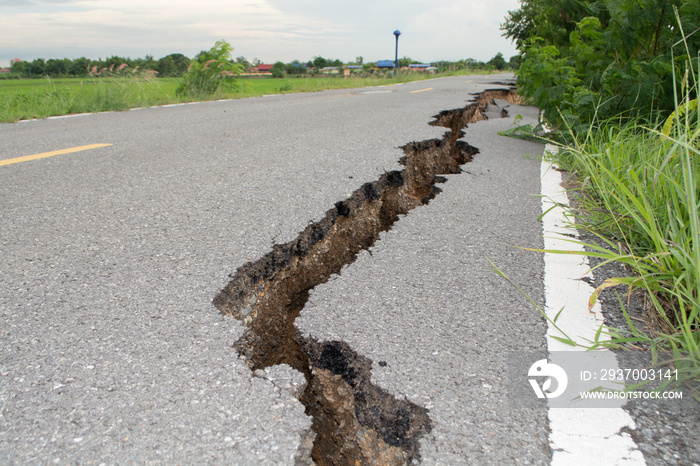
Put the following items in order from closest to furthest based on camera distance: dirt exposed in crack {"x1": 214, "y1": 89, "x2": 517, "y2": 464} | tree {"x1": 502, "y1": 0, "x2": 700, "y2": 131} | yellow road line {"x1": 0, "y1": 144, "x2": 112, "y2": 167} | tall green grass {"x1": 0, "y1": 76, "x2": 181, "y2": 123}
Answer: dirt exposed in crack {"x1": 214, "y1": 89, "x2": 517, "y2": 464}, tree {"x1": 502, "y1": 0, "x2": 700, "y2": 131}, yellow road line {"x1": 0, "y1": 144, "x2": 112, "y2": 167}, tall green grass {"x1": 0, "y1": 76, "x2": 181, "y2": 123}

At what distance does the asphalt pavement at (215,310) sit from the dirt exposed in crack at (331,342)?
0.05m

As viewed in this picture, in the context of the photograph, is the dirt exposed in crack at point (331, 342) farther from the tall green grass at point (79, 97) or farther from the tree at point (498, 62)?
the tree at point (498, 62)

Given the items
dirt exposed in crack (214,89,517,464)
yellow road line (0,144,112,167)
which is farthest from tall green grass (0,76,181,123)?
dirt exposed in crack (214,89,517,464)

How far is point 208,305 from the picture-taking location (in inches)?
65.9

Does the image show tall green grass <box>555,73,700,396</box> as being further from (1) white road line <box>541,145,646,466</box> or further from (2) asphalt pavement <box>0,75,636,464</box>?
(2) asphalt pavement <box>0,75,636,464</box>

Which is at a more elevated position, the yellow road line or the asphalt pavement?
the yellow road line

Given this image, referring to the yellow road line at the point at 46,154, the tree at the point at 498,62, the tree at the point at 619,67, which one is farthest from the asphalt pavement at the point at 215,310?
the tree at the point at 498,62

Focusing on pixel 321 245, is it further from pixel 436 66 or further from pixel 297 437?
pixel 436 66

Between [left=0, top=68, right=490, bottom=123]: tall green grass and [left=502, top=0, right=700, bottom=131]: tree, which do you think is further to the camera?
[left=0, top=68, right=490, bottom=123]: tall green grass

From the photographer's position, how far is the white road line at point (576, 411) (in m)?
1.08

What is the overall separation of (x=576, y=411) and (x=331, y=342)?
2.45 feet

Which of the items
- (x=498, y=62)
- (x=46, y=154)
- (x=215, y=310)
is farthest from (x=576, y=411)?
(x=498, y=62)

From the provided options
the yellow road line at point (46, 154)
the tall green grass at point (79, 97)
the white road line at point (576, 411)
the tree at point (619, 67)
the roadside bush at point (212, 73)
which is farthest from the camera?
the roadside bush at point (212, 73)

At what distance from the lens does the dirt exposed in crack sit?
1218 millimetres
